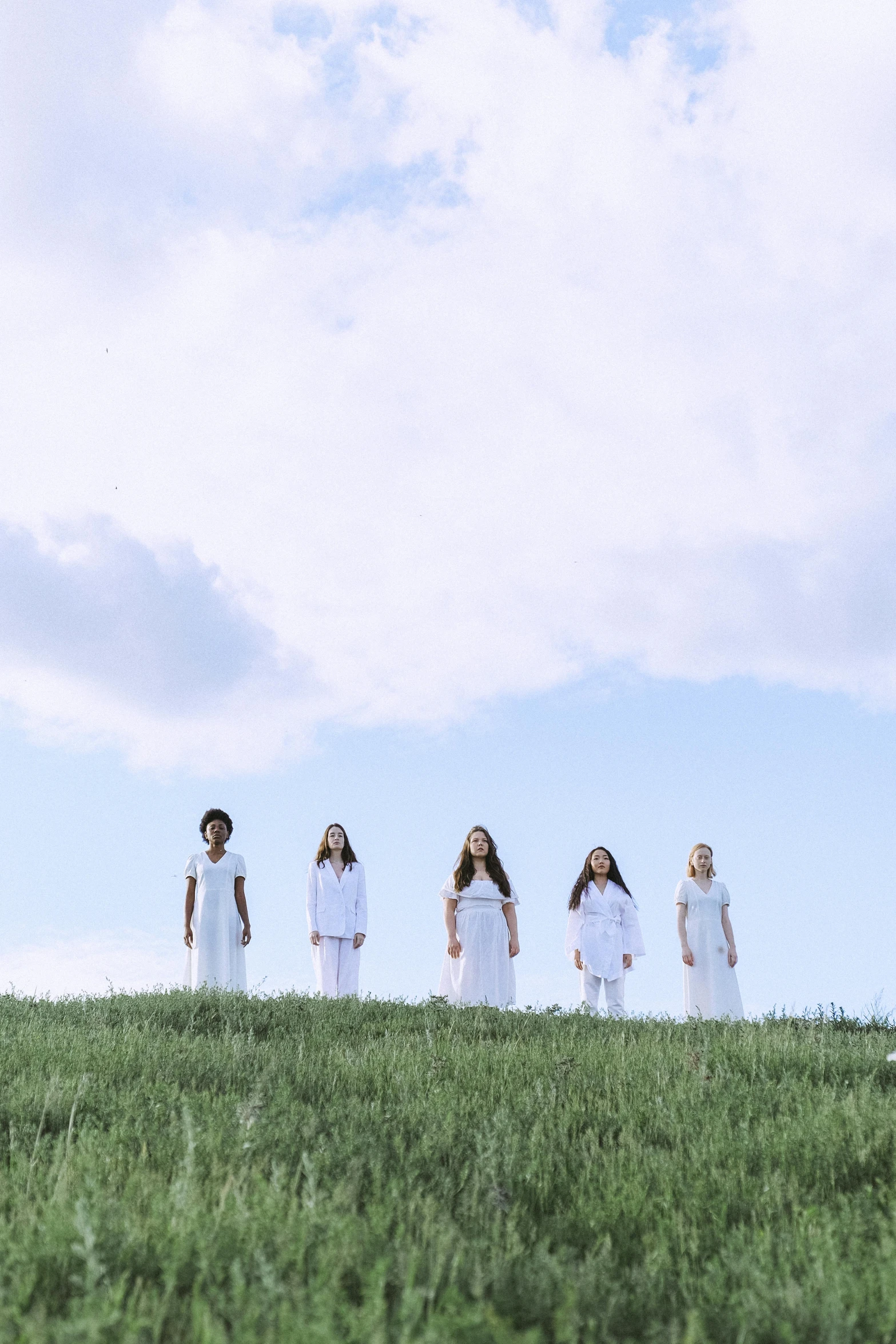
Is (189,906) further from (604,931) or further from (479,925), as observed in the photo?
(604,931)

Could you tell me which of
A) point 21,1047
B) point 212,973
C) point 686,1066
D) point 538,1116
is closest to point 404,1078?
point 538,1116

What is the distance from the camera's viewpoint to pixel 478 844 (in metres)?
14.0

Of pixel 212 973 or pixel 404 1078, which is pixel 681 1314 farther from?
pixel 212 973

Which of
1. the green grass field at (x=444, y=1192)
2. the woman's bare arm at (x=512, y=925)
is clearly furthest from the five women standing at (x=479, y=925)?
the green grass field at (x=444, y=1192)

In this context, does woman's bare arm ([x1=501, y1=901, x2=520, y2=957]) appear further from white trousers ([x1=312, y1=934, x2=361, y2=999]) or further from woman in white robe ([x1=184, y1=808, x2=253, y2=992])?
woman in white robe ([x1=184, y1=808, x2=253, y2=992])

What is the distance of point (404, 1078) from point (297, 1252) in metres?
3.20

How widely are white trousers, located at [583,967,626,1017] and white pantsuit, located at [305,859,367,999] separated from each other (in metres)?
3.15

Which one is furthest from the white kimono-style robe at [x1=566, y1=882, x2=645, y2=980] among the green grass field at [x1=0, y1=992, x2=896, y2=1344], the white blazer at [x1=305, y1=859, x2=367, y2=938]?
the green grass field at [x1=0, y1=992, x2=896, y2=1344]

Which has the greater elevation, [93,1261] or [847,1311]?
[93,1261]

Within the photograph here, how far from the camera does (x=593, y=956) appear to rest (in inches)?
579

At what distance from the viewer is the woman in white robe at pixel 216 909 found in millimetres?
14328

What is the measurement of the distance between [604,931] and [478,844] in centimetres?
236

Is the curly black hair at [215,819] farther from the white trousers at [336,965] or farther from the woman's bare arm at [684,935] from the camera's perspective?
the woman's bare arm at [684,935]

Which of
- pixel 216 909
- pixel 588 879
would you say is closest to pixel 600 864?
pixel 588 879
